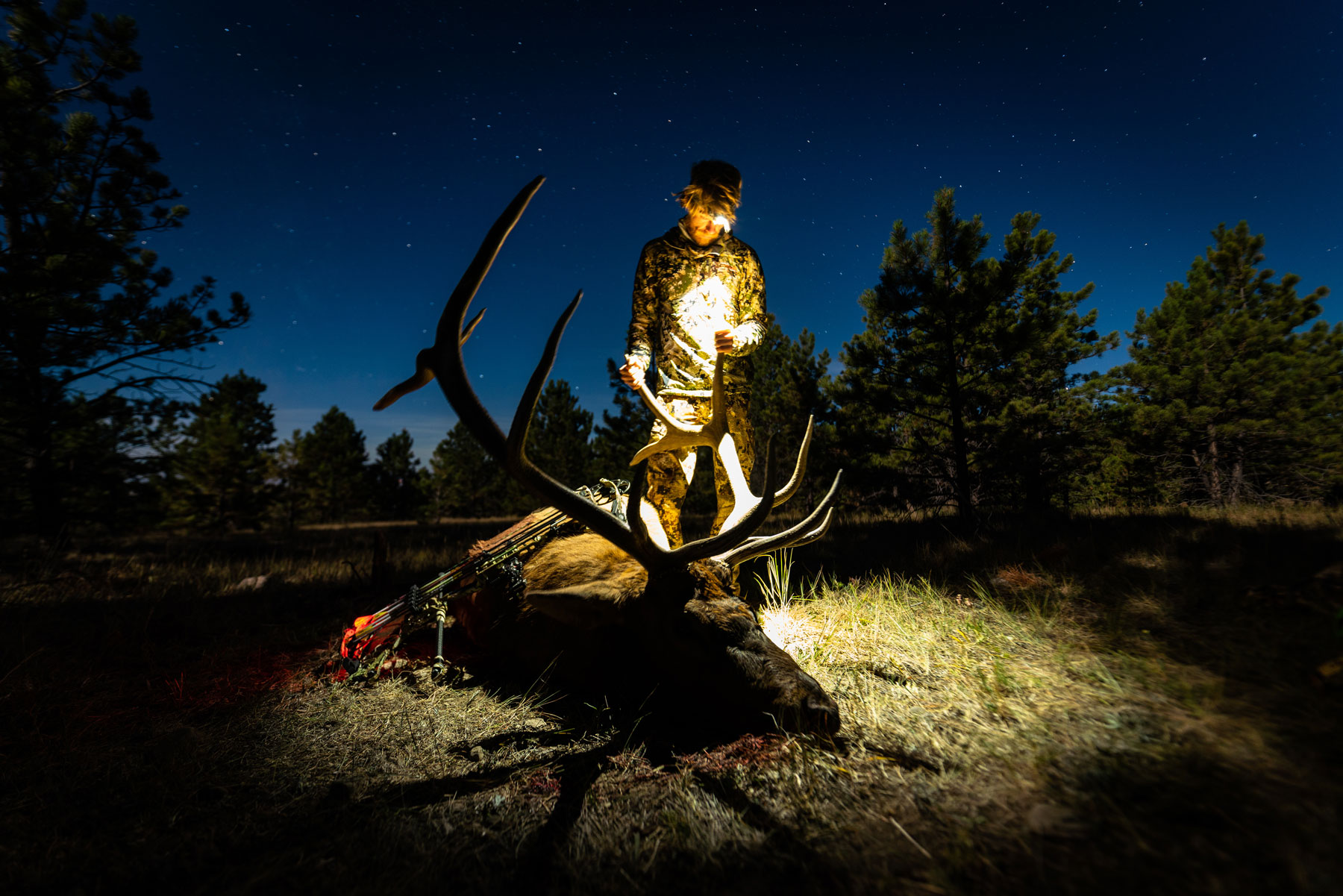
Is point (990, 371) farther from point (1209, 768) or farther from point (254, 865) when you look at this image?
point (254, 865)

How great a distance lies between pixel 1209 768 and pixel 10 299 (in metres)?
13.1

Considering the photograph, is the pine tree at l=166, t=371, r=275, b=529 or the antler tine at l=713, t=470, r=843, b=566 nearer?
the antler tine at l=713, t=470, r=843, b=566

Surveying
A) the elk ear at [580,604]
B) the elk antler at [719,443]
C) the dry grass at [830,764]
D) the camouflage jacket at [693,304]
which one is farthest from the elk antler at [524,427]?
the camouflage jacket at [693,304]

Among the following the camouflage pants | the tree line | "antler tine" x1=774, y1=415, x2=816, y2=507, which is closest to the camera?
"antler tine" x1=774, y1=415, x2=816, y2=507

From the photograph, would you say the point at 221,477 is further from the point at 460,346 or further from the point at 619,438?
the point at 460,346

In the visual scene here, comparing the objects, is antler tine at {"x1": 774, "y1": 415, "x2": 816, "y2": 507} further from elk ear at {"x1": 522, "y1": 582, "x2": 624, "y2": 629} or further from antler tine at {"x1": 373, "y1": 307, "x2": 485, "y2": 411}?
antler tine at {"x1": 373, "y1": 307, "x2": 485, "y2": 411}

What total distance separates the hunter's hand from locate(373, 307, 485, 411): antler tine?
102 cm

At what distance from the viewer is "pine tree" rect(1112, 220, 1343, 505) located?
3.82m

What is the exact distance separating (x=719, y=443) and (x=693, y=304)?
91cm

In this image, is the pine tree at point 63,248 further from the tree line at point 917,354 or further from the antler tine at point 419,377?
the antler tine at point 419,377

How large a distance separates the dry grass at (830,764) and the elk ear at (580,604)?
1.63ft

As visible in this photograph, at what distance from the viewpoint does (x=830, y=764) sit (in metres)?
1.52

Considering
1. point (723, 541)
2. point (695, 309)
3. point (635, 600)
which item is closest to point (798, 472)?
point (723, 541)

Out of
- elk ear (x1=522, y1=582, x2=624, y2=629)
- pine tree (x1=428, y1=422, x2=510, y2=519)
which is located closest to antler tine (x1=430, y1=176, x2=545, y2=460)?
elk ear (x1=522, y1=582, x2=624, y2=629)
